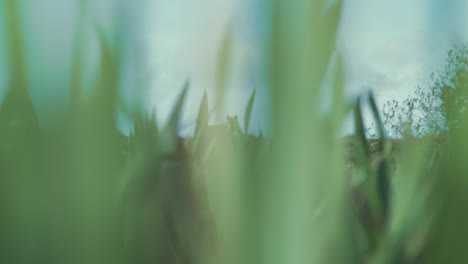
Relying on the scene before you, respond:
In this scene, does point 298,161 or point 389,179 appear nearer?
point 298,161

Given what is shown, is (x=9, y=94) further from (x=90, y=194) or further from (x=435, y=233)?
(x=435, y=233)

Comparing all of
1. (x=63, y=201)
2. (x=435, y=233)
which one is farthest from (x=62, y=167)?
(x=435, y=233)

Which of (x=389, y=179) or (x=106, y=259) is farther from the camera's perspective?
(x=389, y=179)

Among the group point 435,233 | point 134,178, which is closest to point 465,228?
point 435,233

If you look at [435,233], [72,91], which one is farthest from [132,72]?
[435,233]

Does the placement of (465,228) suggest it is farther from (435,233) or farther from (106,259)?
(106,259)
